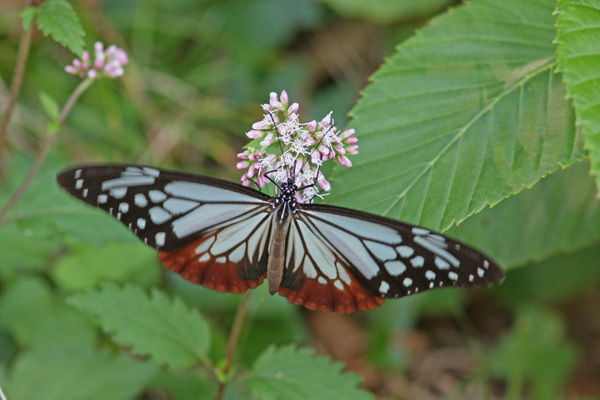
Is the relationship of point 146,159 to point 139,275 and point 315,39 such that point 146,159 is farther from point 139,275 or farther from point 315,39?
point 315,39

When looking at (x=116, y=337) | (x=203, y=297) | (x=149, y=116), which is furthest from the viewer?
(x=149, y=116)

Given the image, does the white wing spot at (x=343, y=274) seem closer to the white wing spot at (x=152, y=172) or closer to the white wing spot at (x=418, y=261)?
the white wing spot at (x=418, y=261)

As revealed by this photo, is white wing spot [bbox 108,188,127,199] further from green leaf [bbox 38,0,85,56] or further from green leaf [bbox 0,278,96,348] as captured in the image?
green leaf [bbox 0,278,96,348]

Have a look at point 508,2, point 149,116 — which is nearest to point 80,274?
point 149,116

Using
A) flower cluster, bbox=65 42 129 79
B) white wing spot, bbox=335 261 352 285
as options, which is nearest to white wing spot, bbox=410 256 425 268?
white wing spot, bbox=335 261 352 285

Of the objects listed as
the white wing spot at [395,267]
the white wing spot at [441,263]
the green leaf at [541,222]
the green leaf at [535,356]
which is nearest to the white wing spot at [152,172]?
the white wing spot at [395,267]
